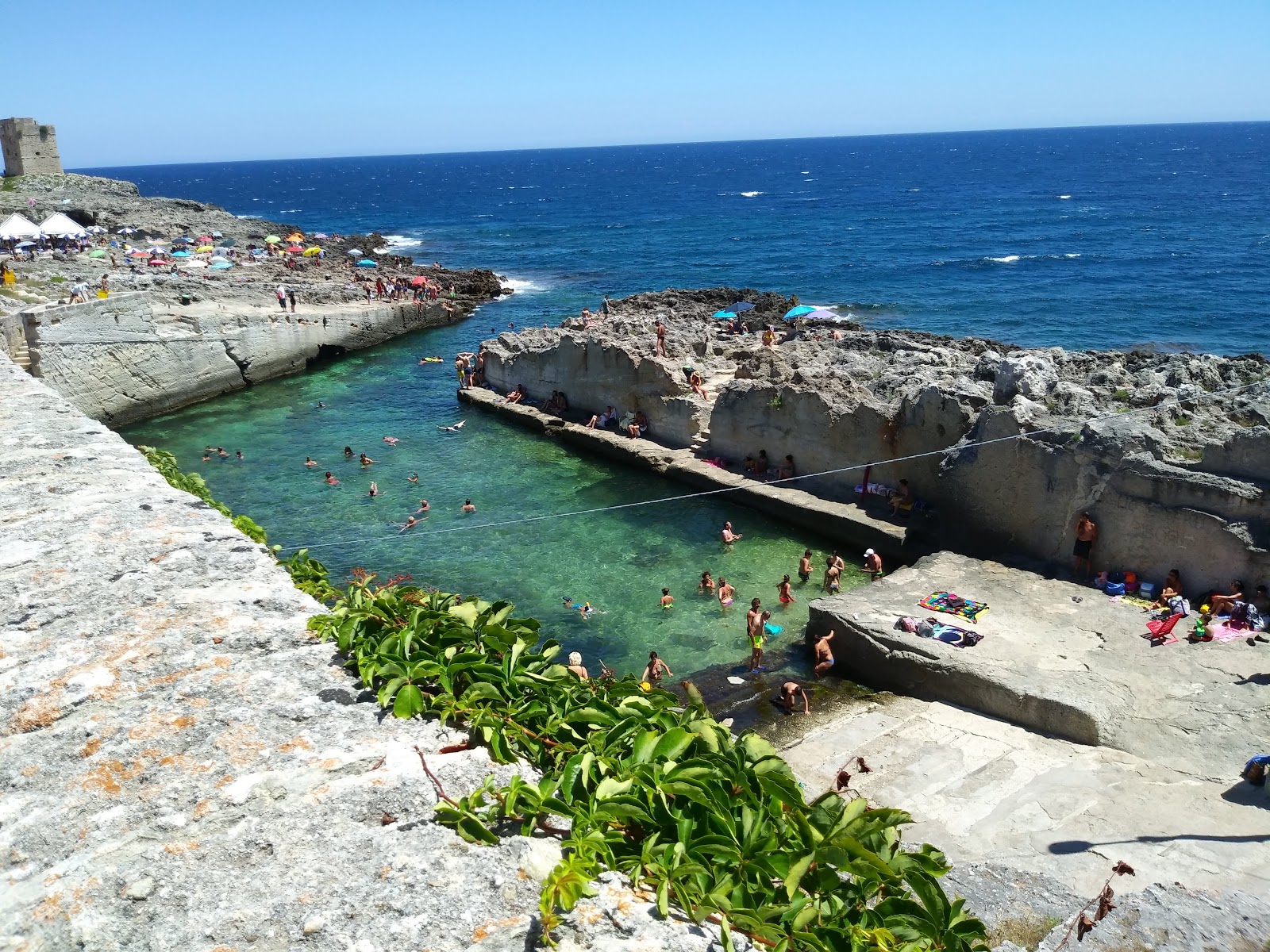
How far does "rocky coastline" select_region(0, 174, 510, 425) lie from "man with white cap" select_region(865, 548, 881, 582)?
799 inches

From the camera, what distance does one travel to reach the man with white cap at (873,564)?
54.7ft

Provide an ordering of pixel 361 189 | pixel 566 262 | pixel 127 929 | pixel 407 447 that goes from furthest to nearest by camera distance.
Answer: pixel 361 189 < pixel 566 262 < pixel 407 447 < pixel 127 929

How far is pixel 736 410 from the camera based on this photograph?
2108 centimetres

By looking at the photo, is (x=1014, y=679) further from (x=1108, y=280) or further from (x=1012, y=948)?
(x=1108, y=280)

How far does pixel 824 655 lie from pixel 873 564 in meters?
3.48

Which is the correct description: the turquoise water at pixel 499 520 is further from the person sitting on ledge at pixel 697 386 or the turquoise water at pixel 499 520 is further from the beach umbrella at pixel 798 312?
the beach umbrella at pixel 798 312

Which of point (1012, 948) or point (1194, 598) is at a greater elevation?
point (1012, 948)

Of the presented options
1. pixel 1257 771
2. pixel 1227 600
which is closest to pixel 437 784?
pixel 1257 771

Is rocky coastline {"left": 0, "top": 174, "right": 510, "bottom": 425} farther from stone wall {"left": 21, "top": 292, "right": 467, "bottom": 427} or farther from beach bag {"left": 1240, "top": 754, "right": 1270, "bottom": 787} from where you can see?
beach bag {"left": 1240, "top": 754, "right": 1270, "bottom": 787}

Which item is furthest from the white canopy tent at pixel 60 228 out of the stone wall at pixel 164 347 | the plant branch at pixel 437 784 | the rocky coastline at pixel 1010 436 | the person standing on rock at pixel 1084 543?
the plant branch at pixel 437 784

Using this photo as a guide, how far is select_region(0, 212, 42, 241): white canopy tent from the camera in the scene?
4297 cm

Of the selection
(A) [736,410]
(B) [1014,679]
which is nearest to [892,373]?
(A) [736,410]

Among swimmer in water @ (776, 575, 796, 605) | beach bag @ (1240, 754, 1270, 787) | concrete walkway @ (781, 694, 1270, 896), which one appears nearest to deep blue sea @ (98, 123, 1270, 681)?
swimmer in water @ (776, 575, 796, 605)

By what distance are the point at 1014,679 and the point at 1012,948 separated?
26.7ft
